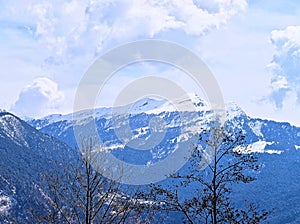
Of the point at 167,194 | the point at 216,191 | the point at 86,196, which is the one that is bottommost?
the point at 167,194

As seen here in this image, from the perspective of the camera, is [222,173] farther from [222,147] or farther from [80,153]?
[80,153]

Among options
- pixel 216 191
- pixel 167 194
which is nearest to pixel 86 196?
pixel 167 194

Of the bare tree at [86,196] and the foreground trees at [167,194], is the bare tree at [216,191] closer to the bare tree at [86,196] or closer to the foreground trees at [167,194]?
the foreground trees at [167,194]

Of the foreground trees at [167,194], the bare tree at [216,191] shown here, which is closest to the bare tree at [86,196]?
the foreground trees at [167,194]

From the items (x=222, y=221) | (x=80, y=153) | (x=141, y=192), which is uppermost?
(x=80, y=153)

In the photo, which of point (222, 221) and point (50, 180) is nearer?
point (222, 221)

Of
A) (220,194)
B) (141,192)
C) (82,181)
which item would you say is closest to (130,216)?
(141,192)

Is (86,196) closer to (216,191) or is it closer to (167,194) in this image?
(167,194)

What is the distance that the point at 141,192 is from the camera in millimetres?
30281

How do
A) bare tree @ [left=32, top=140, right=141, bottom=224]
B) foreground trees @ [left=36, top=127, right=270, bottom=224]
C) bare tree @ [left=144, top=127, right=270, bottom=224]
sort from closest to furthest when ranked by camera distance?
bare tree @ [left=144, top=127, right=270, bottom=224], foreground trees @ [left=36, top=127, right=270, bottom=224], bare tree @ [left=32, top=140, right=141, bottom=224]

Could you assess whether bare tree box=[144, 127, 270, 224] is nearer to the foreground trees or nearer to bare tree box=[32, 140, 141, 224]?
the foreground trees

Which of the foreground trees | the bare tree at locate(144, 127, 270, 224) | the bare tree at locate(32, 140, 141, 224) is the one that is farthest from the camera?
the bare tree at locate(32, 140, 141, 224)

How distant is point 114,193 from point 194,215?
494 cm

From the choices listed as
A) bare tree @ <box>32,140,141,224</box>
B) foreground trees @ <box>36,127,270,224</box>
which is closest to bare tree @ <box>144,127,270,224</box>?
foreground trees @ <box>36,127,270,224</box>
